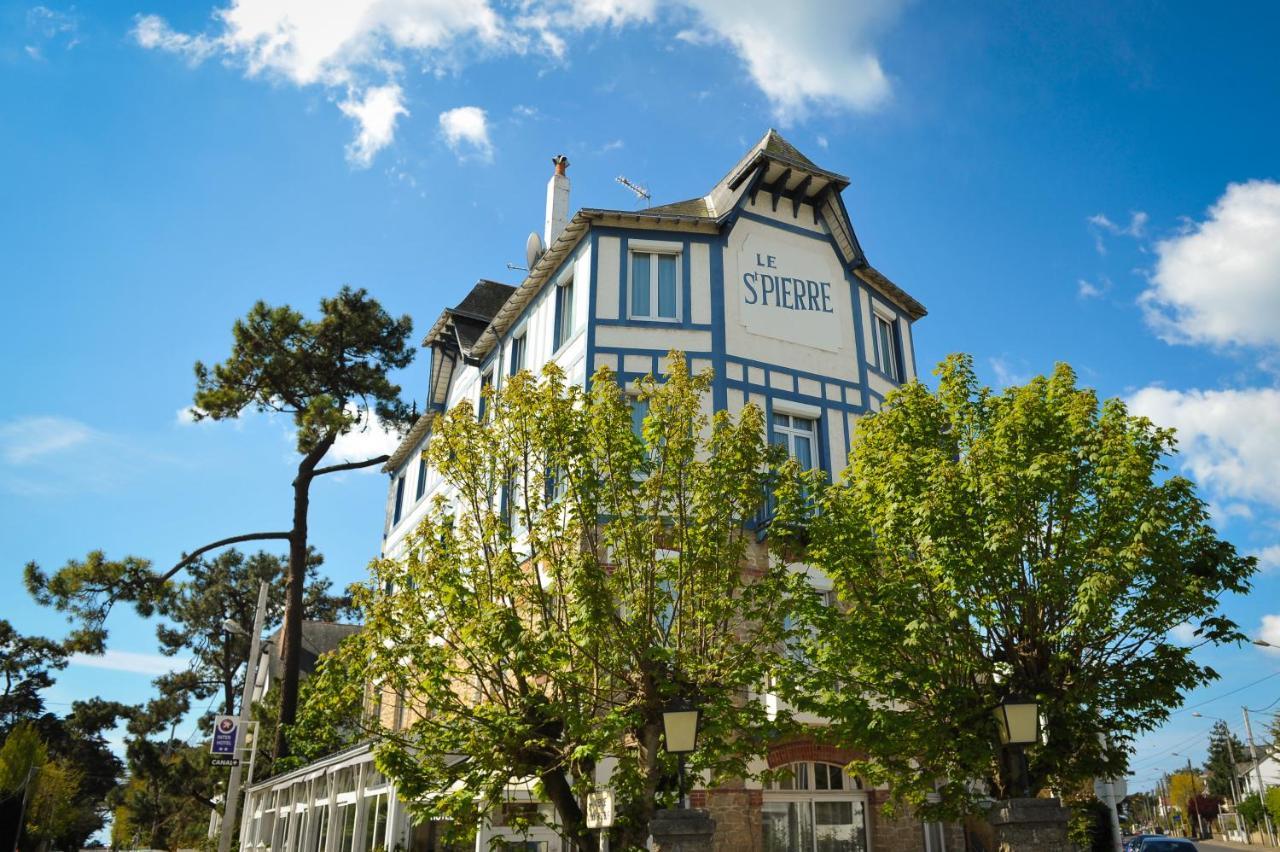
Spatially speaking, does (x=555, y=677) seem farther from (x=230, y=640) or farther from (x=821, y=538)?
(x=230, y=640)

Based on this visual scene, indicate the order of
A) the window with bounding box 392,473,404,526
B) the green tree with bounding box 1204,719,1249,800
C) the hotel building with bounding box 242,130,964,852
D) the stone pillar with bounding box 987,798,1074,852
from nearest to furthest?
1. the stone pillar with bounding box 987,798,1074,852
2. the hotel building with bounding box 242,130,964,852
3. the window with bounding box 392,473,404,526
4. the green tree with bounding box 1204,719,1249,800

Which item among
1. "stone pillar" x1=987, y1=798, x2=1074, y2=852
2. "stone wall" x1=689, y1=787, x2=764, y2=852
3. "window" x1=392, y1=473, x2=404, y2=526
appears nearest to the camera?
"stone pillar" x1=987, y1=798, x2=1074, y2=852

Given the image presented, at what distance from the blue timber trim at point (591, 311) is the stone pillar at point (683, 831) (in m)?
9.40

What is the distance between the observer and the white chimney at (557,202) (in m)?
23.9

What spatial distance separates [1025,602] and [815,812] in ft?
21.2

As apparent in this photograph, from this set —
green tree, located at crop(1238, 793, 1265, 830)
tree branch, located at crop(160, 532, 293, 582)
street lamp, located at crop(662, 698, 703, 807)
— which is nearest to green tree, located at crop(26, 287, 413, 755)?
tree branch, located at crop(160, 532, 293, 582)

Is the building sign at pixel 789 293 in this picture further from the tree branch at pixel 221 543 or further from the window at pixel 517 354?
the tree branch at pixel 221 543

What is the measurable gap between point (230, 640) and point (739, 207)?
4061 centimetres

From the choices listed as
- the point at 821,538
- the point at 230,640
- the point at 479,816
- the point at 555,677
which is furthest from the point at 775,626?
the point at 230,640

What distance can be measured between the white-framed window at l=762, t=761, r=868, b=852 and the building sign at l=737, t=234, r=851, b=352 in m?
8.29

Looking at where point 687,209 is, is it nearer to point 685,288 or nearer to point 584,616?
point 685,288

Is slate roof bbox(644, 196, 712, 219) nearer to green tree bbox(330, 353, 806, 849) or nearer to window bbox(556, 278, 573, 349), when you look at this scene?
window bbox(556, 278, 573, 349)

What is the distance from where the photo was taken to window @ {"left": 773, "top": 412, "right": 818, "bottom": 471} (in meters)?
18.1

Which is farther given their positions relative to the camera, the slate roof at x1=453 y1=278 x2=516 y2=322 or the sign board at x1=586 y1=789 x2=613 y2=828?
the slate roof at x1=453 y1=278 x2=516 y2=322
